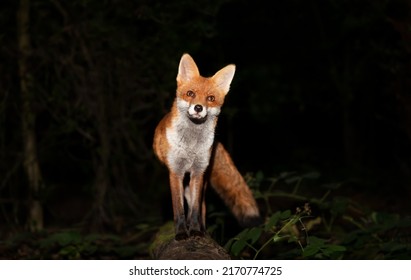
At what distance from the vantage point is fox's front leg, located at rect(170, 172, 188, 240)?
4.55 metres

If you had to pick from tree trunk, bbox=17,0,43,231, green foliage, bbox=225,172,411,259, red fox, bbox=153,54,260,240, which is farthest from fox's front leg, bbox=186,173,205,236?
tree trunk, bbox=17,0,43,231

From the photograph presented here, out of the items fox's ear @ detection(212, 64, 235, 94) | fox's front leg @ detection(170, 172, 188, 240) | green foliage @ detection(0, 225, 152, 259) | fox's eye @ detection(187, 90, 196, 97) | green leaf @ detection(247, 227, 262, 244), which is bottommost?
green foliage @ detection(0, 225, 152, 259)

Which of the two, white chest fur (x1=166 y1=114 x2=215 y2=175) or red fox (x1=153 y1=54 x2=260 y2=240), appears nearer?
red fox (x1=153 y1=54 x2=260 y2=240)

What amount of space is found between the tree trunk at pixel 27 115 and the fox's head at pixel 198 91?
395cm

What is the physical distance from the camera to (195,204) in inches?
184

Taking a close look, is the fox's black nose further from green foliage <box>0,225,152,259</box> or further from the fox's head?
green foliage <box>0,225,152,259</box>

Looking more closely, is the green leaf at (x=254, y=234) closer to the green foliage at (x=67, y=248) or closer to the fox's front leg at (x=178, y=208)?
the fox's front leg at (x=178, y=208)

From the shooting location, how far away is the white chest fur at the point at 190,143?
4.64 m

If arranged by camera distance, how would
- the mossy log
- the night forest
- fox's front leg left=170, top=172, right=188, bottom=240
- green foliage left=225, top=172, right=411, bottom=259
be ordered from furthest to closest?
the night forest → green foliage left=225, top=172, right=411, bottom=259 → fox's front leg left=170, top=172, right=188, bottom=240 → the mossy log

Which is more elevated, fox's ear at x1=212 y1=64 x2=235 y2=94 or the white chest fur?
fox's ear at x1=212 y1=64 x2=235 y2=94

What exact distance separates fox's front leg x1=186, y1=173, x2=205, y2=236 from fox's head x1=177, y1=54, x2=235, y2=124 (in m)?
0.48

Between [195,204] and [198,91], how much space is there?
87cm

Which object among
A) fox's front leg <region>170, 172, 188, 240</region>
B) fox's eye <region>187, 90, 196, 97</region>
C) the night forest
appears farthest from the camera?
the night forest

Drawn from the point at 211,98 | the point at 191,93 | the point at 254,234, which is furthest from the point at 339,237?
the point at 191,93
